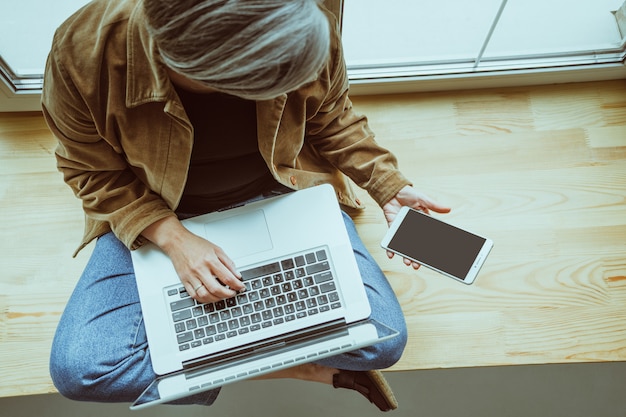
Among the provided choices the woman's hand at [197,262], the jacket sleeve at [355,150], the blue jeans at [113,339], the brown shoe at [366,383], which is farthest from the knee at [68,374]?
the jacket sleeve at [355,150]

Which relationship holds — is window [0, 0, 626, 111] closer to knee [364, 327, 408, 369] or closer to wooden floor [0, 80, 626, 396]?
wooden floor [0, 80, 626, 396]

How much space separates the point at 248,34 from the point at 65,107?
357mm

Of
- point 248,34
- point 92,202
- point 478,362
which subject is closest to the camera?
point 248,34

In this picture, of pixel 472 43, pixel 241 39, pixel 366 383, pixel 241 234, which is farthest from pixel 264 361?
pixel 472 43

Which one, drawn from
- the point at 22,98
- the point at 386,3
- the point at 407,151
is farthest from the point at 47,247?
the point at 386,3

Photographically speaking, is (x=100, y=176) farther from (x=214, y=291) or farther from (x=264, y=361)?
(x=264, y=361)

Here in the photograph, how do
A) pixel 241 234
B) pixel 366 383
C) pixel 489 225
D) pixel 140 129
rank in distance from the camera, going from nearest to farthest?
pixel 140 129, pixel 241 234, pixel 366 383, pixel 489 225

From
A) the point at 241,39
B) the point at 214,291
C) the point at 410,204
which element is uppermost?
the point at 241,39

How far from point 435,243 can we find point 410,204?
0.09 metres

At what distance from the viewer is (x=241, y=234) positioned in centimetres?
90

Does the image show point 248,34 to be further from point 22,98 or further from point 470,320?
point 22,98

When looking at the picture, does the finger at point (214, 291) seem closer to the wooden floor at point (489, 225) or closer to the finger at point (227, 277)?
the finger at point (227, 277)

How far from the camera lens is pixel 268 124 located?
80cm

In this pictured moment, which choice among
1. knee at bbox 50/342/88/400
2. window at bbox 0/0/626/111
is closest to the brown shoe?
knee at bbox 50/342/88/400
